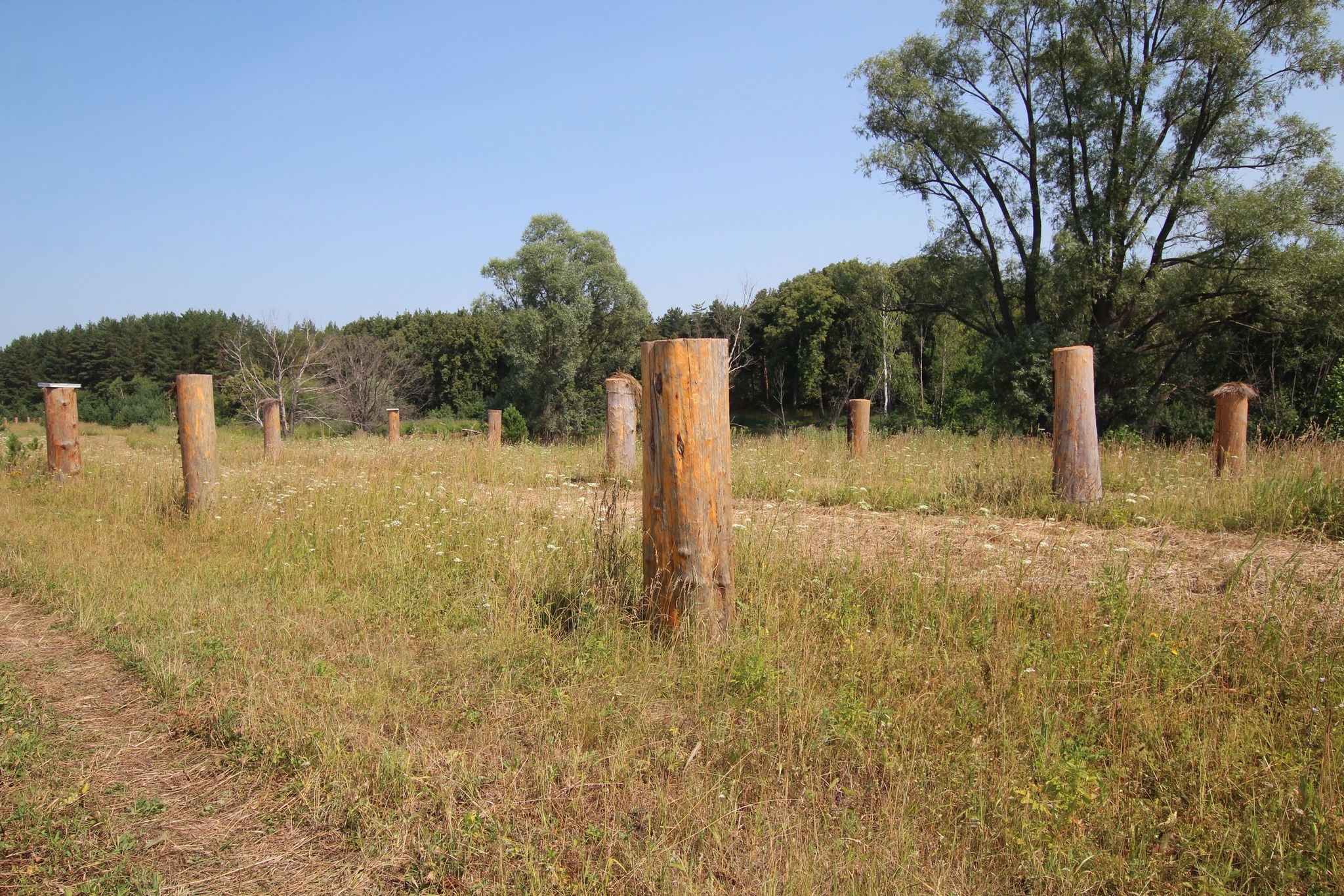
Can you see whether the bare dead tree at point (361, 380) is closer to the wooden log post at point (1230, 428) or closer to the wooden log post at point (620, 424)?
the wooden log post at point (620, 424)

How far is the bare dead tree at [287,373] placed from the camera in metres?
30.8

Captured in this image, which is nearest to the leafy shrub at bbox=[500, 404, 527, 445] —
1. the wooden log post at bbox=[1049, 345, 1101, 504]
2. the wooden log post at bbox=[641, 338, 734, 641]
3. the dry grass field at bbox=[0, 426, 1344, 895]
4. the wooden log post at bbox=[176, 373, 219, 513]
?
the wooden log post at bbox=[176, 373, 219, 513]

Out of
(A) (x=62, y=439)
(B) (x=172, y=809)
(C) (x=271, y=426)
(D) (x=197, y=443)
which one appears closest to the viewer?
(B) (x=172, y=809)

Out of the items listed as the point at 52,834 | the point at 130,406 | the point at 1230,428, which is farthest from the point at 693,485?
the point at 130,406

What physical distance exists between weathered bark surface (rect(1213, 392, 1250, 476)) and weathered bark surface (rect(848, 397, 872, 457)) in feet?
13.3

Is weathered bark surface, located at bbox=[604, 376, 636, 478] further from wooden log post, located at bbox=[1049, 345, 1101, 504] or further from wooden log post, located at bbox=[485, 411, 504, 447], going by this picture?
wooden log post, located at bbox=[1049, 345, 1101, 504]

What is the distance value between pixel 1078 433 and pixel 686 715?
541 centimetres

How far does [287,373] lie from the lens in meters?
37.6

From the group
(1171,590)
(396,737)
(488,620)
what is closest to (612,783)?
(396,737)

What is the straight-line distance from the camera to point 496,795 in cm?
289

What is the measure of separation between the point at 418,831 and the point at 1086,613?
344 cm

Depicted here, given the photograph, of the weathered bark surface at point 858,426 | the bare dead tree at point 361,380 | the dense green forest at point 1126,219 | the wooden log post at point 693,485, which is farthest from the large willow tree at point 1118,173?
the bare dead tree at point 361,380

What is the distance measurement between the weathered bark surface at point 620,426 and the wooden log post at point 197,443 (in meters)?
4.45

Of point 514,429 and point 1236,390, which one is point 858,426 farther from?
point 514,429
